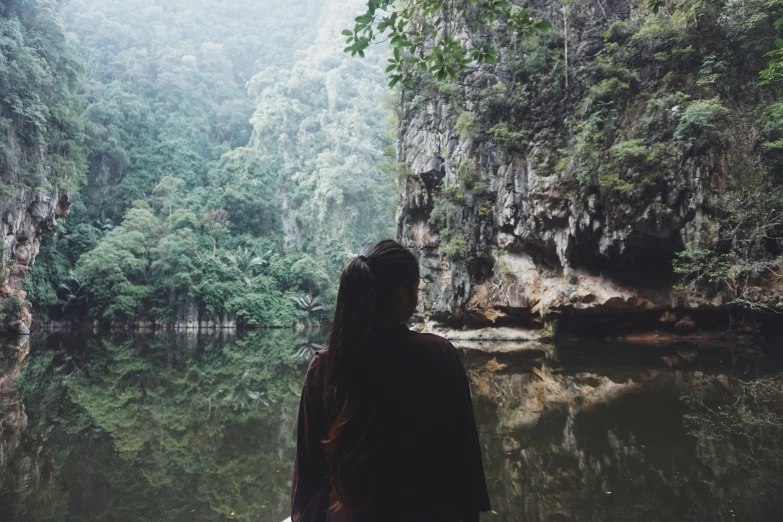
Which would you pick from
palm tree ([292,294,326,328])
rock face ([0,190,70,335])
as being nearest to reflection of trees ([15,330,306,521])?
rock face ([0,190,70,335])

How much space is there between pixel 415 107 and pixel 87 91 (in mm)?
26969

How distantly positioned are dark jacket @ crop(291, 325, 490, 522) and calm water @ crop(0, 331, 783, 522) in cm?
206

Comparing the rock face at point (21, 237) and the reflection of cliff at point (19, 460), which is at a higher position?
the rock face at point (21, 237)

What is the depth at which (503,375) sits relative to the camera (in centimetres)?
775

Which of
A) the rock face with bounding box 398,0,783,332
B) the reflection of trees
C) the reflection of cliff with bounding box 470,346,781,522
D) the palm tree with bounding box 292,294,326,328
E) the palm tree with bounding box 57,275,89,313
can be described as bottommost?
the reflection of trees

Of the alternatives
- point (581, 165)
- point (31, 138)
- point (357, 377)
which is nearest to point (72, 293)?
point (31, 138)

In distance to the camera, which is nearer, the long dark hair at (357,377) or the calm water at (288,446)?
the long dark hair at (357,377)

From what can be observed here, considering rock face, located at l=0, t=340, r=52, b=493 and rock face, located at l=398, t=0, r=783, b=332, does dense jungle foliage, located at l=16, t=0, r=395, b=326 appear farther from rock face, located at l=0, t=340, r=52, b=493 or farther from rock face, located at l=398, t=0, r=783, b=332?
rock face, located at l=0, t=340, r=52, b=493

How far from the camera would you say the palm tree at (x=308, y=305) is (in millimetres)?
27795

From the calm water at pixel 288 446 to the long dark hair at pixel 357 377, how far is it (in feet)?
7.20

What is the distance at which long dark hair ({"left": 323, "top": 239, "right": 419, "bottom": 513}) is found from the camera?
995 mm

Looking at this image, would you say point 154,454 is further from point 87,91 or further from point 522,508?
point 87,91

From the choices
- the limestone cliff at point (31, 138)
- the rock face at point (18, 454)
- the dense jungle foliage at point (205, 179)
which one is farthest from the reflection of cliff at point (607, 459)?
the limestone cliff at point (31, 138)

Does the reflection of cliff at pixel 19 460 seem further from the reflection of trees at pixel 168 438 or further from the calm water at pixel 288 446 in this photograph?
the reflection of trees at pixel 168 438
